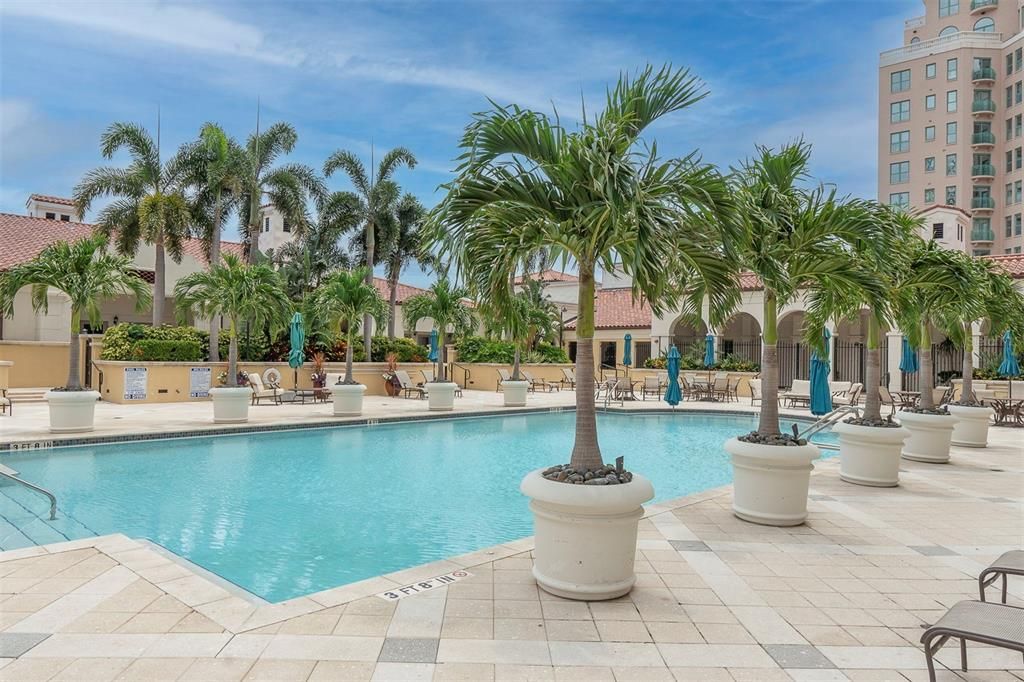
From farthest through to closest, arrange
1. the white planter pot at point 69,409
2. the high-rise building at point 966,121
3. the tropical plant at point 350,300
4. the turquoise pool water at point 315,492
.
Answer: the high-rise building at point 966,121 < the tropical plant at point 350,300 < the white planter pot at point 69,409 < the turquoise pool water at point 315,492

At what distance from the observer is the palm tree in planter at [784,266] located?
246 inches

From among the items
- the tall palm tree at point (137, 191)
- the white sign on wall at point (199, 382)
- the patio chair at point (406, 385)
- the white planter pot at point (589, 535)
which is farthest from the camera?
the tall palm tree at point (137, 191)

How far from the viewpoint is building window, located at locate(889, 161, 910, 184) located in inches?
1957

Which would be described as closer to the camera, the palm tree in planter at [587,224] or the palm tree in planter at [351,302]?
the palm tree in planter at [587,224]

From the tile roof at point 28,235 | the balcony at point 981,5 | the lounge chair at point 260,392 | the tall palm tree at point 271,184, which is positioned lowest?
the lounge chair at point 260,392

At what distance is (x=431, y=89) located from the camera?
15.4 metres

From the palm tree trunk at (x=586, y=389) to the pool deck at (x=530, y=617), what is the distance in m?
0.96

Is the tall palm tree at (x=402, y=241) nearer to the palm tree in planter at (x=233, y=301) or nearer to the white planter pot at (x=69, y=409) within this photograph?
the palm tree in planter at (x=233, y=301)

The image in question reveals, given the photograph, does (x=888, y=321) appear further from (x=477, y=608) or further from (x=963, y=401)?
(x=963, y=401)

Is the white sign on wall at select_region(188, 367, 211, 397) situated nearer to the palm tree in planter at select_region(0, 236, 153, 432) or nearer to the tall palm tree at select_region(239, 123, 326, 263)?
the tall palm tree at select_region(239, 123, 326, 263)

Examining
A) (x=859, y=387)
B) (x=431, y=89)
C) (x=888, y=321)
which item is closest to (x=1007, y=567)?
(x=888, y=321)

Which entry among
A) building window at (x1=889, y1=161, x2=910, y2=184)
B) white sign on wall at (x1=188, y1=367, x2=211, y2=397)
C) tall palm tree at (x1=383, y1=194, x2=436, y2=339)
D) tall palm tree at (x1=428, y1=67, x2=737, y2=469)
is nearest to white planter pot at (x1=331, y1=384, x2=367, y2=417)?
white sign on wall at (x1=188, y1=367, x2=211, y2=397)

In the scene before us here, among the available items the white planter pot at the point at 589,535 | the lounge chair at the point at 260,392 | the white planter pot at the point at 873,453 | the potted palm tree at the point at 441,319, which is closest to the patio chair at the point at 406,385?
the potted palm tree at the point at 441,319

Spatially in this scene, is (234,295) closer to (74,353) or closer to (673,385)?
(74,353)
